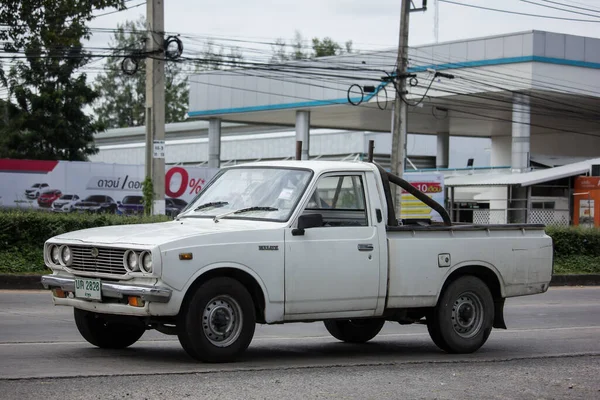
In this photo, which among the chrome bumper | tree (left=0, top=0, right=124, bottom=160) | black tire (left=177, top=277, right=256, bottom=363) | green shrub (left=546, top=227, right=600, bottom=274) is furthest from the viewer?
tree (left=0, top=0, right=124, bottom=160)

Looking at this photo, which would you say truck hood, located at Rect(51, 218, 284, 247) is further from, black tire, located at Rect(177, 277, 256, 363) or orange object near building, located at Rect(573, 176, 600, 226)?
orange object near building, located at Rect(573, 176, 600, 226)

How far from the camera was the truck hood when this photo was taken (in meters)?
8.30

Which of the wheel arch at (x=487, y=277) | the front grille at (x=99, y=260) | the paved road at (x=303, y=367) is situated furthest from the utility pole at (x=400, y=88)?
the front grille at (x=99, y=260)

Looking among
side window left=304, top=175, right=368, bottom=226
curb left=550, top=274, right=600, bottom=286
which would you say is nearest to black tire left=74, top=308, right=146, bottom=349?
side window left=304, top=175, right=368, bottom=226

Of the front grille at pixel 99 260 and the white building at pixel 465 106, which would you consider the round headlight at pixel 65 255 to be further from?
the white building at pixel 465 106

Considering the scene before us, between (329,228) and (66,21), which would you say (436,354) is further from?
(66,21)

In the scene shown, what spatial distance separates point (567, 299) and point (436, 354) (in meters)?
9.93

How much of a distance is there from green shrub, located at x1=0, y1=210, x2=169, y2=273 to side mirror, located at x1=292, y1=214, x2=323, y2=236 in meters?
11.2

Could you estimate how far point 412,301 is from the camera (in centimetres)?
964

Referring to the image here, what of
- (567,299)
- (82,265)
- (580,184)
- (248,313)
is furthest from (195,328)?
(580,184)

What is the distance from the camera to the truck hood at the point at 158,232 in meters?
8.30

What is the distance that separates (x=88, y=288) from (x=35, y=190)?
107 ft

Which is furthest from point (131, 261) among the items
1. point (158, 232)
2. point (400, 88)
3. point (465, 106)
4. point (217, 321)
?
point (465, 106)

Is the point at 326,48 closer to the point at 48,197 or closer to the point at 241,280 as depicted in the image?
the point at 48,197
